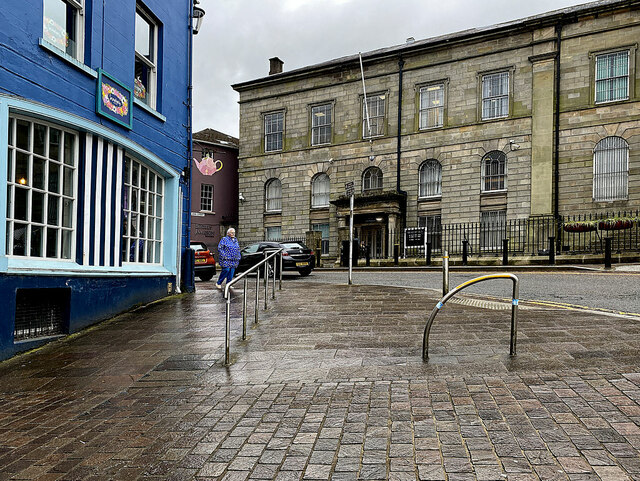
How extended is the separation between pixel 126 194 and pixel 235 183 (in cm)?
3052

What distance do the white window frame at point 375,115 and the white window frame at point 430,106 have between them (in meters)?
2.18

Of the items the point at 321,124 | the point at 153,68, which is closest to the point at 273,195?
the point at 321,124

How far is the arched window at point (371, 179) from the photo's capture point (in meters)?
30.2

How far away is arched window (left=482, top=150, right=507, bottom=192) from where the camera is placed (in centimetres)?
2656

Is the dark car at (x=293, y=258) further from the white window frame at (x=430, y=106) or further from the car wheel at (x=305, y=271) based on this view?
the white window frame at (x=430, y=106)

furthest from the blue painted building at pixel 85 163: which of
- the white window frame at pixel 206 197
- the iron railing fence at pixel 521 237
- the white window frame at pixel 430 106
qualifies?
the white window frame at pixel 206 197

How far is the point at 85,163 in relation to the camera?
808 cm

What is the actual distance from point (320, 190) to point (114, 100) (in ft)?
77.5

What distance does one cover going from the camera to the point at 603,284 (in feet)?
39.5

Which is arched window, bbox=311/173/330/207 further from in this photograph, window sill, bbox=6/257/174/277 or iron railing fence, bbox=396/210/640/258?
window sill, bbox=6/257/174/277

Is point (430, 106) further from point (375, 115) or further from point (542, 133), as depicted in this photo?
point (542, 133)

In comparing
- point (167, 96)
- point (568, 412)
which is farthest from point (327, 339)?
point (167, 96)

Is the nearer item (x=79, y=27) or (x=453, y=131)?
(x=79, y=27)

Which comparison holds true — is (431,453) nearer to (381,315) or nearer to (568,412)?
(568,412)
